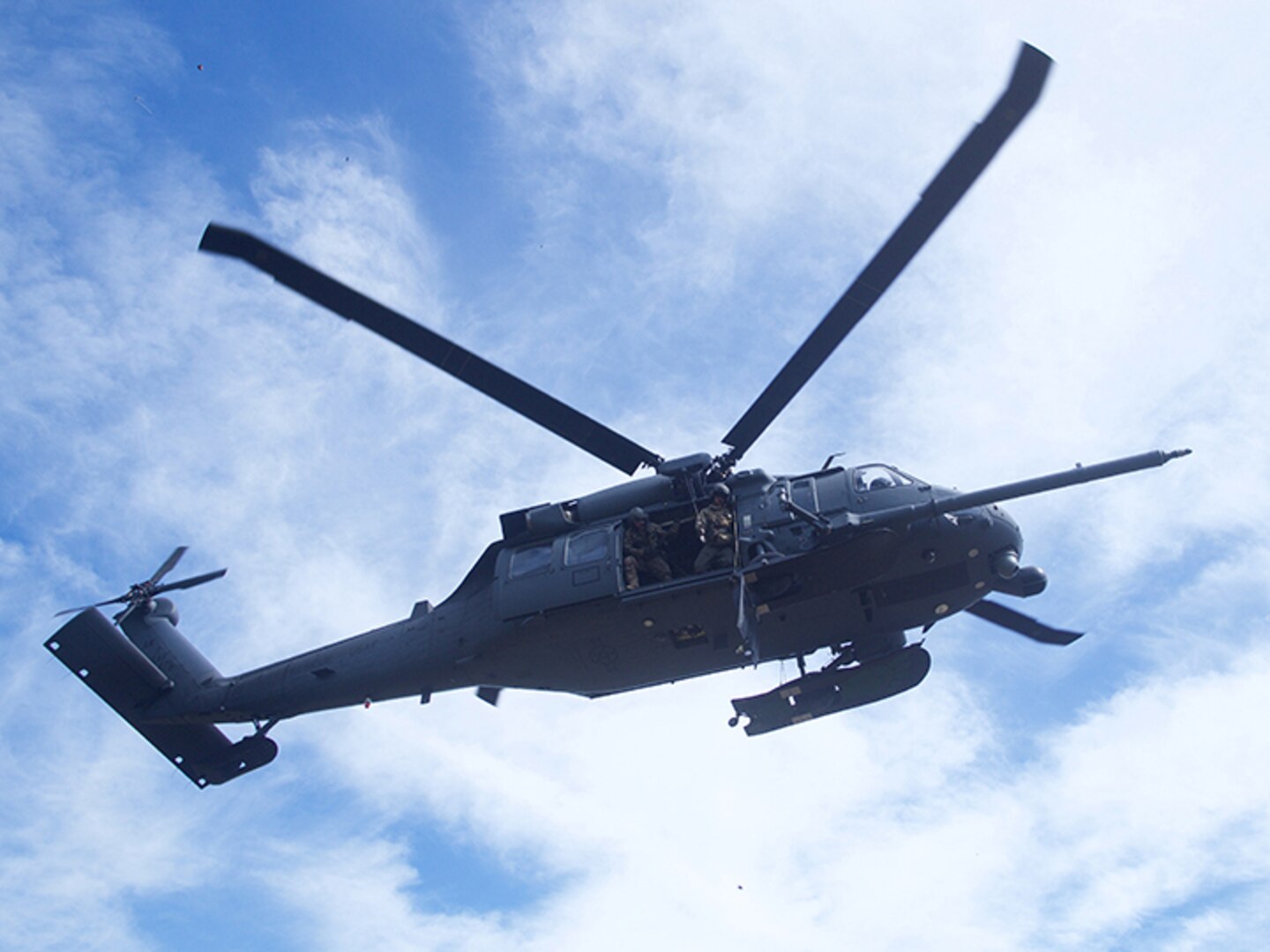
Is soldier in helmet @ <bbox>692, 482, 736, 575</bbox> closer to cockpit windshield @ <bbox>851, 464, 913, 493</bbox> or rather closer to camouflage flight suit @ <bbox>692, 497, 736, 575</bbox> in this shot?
camouflage flight suit @ <bbox>692, 497, 736, 575</bbox>

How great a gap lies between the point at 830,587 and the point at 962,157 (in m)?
5.84

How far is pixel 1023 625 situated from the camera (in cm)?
1820

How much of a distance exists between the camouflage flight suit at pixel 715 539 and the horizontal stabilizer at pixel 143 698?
29.3 feet

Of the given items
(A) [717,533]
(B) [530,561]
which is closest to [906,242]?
→ (A) [717,533]

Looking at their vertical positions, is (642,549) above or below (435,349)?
below

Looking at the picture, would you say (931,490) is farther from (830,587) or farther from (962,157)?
(962,157)

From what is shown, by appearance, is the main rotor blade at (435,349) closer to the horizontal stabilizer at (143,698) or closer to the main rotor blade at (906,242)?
the main rotor blade at (906,242)

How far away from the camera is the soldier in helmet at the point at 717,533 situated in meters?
15.6

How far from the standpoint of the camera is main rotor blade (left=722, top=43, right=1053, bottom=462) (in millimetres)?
13797

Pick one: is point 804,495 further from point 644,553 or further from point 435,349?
point 435,349

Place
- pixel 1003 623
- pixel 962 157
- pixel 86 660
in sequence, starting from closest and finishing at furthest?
1. pixel 962 157
2. pixel 1003 623
3. pixel 86 660

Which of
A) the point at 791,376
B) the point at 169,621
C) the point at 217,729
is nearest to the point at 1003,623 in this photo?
the point at 791,376

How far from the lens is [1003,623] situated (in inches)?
718

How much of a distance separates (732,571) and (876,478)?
8.00 feet
